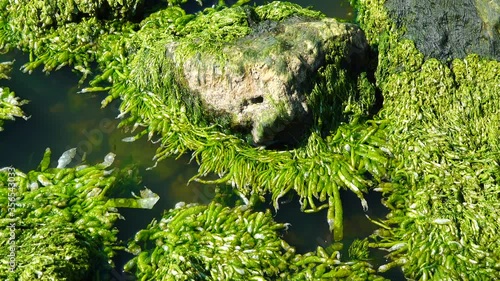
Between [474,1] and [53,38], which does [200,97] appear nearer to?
[53,38]

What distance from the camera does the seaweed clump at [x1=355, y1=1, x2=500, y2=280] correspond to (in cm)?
514

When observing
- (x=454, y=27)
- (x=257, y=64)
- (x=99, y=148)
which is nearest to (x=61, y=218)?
(x=99, y=148)

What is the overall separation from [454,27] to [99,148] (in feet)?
12.7

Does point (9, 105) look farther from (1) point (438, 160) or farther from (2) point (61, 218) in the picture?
(1) point (438, 160)

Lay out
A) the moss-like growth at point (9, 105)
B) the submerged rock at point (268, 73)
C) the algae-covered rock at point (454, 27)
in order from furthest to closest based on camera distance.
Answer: the moss-like growth at point (9, 105), the algae-covered rock at point (454, 27), the submerged rock at point (268, 73)

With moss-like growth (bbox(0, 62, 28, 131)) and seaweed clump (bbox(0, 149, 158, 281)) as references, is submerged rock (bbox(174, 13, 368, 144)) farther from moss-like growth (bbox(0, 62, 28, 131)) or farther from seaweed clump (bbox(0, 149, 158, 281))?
moss-like growth (bbox(0, 62, 28, 131))

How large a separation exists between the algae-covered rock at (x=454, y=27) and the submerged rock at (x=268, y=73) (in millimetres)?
761

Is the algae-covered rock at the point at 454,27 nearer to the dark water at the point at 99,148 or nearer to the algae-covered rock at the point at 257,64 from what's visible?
the algae-covered rock at the point at 257,64

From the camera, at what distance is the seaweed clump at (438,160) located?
5141 mm

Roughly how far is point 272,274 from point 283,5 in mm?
3198

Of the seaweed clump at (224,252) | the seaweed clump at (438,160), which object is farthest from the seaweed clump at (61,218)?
the seaweed clump at (438,160)

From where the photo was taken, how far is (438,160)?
5.70 m

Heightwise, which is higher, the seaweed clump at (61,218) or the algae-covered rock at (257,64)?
the algae-covered rock at (257,64)

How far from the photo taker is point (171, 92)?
6391mm
